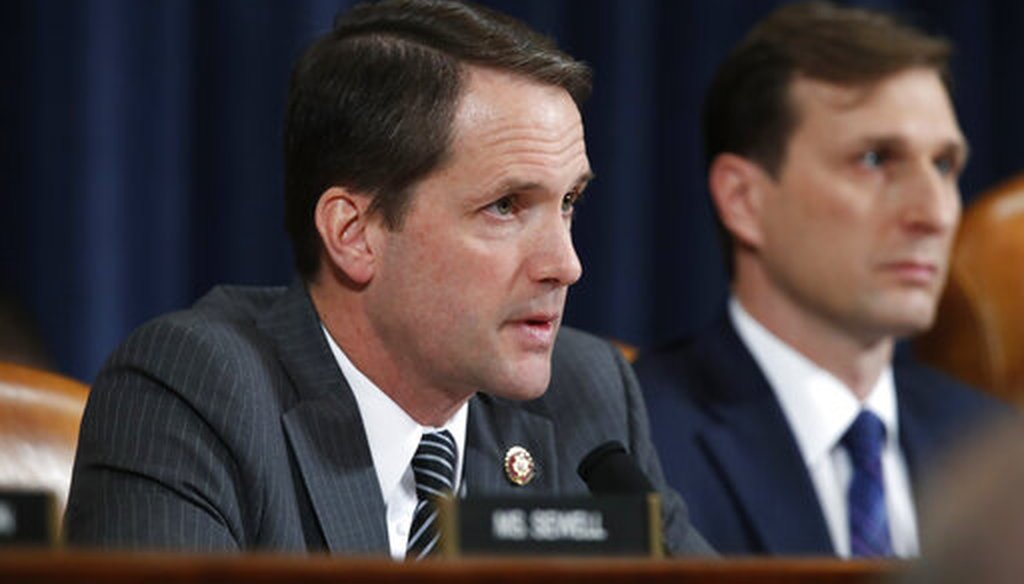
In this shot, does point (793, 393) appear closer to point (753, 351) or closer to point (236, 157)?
point (753, 351)

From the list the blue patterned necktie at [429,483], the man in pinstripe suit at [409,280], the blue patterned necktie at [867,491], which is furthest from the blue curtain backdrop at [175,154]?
the blue patterned necktie at [429,483]

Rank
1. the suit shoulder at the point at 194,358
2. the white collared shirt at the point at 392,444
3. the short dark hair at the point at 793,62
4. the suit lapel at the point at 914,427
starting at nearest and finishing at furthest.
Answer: the suit shoulder at the point at 194,358 < the white collared shirt at the point at 392,444 < the suit lapel at the point at 914,427 < the short dark hair at the point at 793,62

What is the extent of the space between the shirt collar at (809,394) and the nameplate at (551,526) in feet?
4.81

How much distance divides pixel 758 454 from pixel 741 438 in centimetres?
3

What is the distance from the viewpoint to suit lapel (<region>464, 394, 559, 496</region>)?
1870 mm

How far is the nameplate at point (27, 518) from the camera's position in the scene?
111 centimetres

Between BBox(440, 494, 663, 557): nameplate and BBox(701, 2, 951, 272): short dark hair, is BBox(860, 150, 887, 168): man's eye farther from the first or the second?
BBox(440, 494, 663, 557): nameplate

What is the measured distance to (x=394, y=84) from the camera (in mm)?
1884

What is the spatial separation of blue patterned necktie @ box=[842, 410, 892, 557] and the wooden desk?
5.43ft

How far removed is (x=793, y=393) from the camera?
2.77 m

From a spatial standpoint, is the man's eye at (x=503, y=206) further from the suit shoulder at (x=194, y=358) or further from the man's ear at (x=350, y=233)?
the suit shoulder at (x=194, y=358)

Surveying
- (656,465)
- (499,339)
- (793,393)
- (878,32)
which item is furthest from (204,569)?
(878,32)

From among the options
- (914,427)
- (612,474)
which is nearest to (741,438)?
(914,427)

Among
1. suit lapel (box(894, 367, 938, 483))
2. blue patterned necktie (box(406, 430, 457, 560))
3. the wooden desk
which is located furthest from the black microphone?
suit lapel (box(894, 367, 938, 483))
